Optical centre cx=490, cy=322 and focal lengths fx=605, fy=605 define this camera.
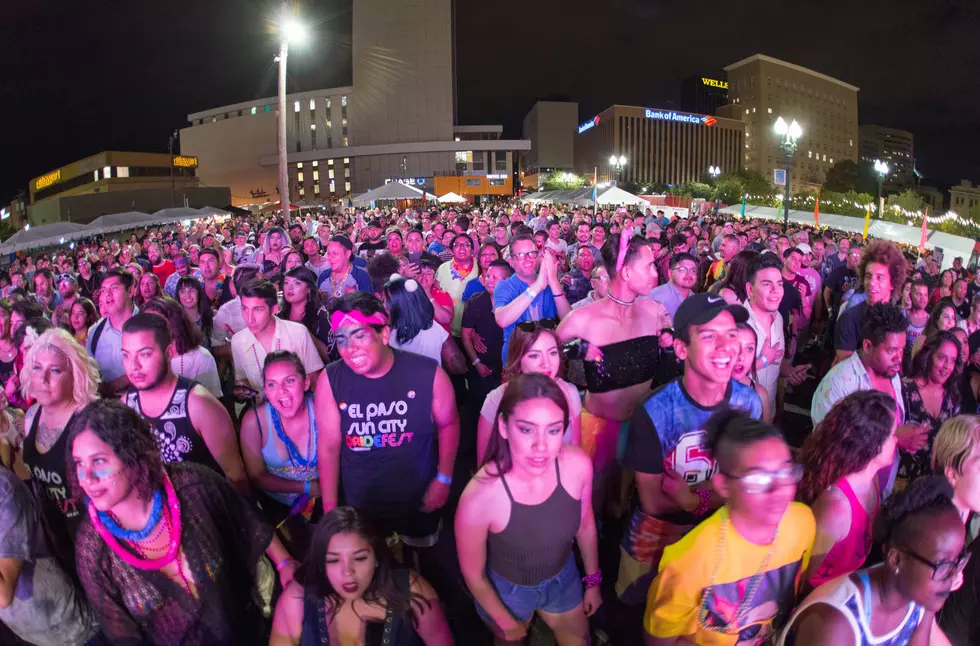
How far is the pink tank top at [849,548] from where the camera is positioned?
90.6 inches

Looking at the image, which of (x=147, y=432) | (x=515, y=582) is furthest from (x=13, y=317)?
(x=515, y=582)

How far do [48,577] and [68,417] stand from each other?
2.44 feet

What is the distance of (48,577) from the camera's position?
236cm

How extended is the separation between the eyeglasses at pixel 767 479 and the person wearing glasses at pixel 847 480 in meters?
0.48

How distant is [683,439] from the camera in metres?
2.66

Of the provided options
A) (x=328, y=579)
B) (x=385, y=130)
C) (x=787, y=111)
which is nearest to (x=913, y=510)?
(x=328, y=579)

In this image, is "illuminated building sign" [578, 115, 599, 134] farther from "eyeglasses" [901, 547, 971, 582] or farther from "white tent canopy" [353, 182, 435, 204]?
"eyeglasses" [901, 547, 971, 582]

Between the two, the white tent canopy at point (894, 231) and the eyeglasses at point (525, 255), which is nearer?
the eyeglasses at point (525, 255)

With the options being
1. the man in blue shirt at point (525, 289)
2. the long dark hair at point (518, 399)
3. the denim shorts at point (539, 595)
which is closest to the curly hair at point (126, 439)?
the long dark hair at point (518, 399)

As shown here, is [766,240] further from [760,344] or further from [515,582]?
[515,582]

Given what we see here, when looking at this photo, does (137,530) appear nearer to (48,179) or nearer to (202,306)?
(202,306)

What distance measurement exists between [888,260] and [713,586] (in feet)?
12.2

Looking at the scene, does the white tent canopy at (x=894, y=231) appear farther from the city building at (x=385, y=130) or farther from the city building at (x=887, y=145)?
the city building at (x=887, y=145)

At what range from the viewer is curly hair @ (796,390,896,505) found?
2.35 m
